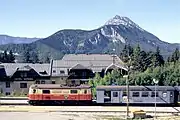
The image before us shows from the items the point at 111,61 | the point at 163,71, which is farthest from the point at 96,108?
the point at 111,61

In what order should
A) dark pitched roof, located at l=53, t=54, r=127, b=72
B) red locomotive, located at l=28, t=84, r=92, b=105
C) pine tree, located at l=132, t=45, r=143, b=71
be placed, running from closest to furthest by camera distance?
red locomotive, located at l=28, t=84, r=92, b=105 < dark pitched roof, located at l=53, t=54, r=127, b=72 < pine tree, located at l=132, t=45, r=143, b=71

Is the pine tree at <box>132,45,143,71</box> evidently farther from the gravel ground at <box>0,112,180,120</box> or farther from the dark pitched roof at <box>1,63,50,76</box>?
the gravel ground at <box>0,112,180,120</box>

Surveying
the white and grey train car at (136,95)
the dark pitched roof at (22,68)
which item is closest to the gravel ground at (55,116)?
the white and grey train car at (136,95)

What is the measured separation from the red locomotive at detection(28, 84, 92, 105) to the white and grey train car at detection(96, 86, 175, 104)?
1.74m

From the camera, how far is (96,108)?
169ft

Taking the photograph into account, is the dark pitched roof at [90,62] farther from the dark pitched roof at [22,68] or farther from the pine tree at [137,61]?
the pine tree at [137,61]

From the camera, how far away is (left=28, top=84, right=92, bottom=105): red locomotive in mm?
Answer: 54094

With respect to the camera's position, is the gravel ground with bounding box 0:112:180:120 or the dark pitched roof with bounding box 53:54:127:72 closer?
the gravel ground with bounding box 0:112:180:120

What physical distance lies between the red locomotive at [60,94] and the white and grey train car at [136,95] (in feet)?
5.70

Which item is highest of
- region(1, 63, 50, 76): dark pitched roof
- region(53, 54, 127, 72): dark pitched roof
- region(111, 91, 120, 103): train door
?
region(53, 54, 127, 72): dark pitched roof

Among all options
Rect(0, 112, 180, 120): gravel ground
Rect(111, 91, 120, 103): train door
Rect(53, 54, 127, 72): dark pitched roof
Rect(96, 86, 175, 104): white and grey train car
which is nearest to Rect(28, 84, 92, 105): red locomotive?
Rect(96, 86, 175, 104): white and grey train car

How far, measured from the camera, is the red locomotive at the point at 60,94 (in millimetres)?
54094

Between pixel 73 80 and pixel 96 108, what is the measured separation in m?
28.1

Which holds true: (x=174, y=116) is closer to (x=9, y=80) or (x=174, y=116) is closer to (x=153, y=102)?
(x=153, y=102)
